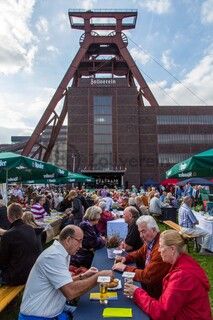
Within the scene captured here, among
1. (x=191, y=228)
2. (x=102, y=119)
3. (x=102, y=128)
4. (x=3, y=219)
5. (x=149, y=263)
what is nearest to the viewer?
(x=149, y=263)

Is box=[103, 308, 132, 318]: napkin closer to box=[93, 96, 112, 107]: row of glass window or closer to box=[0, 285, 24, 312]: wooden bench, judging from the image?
box=[0, 285, 24, 312]: wooden bench

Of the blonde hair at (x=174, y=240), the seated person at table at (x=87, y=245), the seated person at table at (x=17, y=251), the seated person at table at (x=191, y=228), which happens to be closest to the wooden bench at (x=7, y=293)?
the seated person at table at (x=17, y=251)

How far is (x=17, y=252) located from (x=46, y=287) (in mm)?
2331

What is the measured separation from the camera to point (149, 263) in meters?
4.45

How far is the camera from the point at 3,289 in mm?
5715

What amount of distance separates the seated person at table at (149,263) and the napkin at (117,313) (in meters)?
0.97

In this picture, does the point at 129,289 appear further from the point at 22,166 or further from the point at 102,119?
the point at 102,119

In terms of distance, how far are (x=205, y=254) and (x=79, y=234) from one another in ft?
26.8

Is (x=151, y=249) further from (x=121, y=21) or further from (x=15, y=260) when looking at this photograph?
(x=121, y=21)

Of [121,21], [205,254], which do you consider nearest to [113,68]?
[121,21]

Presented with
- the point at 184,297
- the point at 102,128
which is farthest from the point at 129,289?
the point at 102,128

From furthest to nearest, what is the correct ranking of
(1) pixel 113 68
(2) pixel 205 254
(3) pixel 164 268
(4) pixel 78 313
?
(1) pixel 113 68 < (2) pixel 205 254 < (3) pixel 164 268 < (4) pixel 78 313

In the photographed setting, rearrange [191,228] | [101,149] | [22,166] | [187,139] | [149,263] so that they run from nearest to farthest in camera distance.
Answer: [149,263], [22,166], [191,228], [101,149], [187,139]

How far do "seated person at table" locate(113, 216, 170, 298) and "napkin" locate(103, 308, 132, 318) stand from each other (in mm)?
974
